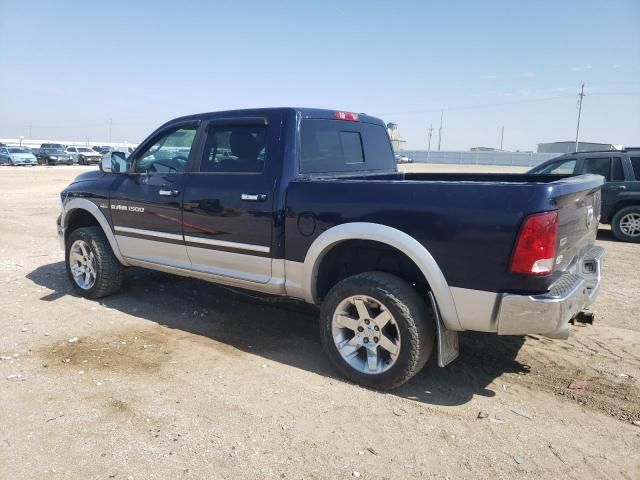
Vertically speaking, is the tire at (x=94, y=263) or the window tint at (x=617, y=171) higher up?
the window tint at (x=617, y=171)

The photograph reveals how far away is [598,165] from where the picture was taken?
1000 cm

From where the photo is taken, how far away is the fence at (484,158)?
50969mm

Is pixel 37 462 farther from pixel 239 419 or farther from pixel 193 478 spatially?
pixel 239 419

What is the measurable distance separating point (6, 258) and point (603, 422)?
7797 mm

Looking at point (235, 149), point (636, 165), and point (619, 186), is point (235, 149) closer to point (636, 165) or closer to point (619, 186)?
point (619, 186)

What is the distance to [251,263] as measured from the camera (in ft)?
13.9

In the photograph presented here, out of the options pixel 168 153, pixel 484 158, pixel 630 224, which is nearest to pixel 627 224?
pixel 630 224

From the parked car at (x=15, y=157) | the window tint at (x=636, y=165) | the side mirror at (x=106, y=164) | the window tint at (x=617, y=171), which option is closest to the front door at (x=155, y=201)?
the side mirror at (x=106, y=164)

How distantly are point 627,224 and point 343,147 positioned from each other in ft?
24.9

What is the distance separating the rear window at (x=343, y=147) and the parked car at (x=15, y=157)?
40.2 m

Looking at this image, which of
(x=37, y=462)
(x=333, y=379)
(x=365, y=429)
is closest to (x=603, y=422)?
(x=365, y=429)

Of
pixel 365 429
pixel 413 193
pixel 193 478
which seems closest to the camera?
pixel 193 478

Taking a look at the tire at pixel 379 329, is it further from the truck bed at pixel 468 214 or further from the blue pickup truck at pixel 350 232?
the truck bed at pixel 468 214

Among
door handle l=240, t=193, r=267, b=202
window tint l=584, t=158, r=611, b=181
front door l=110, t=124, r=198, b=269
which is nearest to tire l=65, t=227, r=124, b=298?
front door l=110, t=124, r=198, b=269
